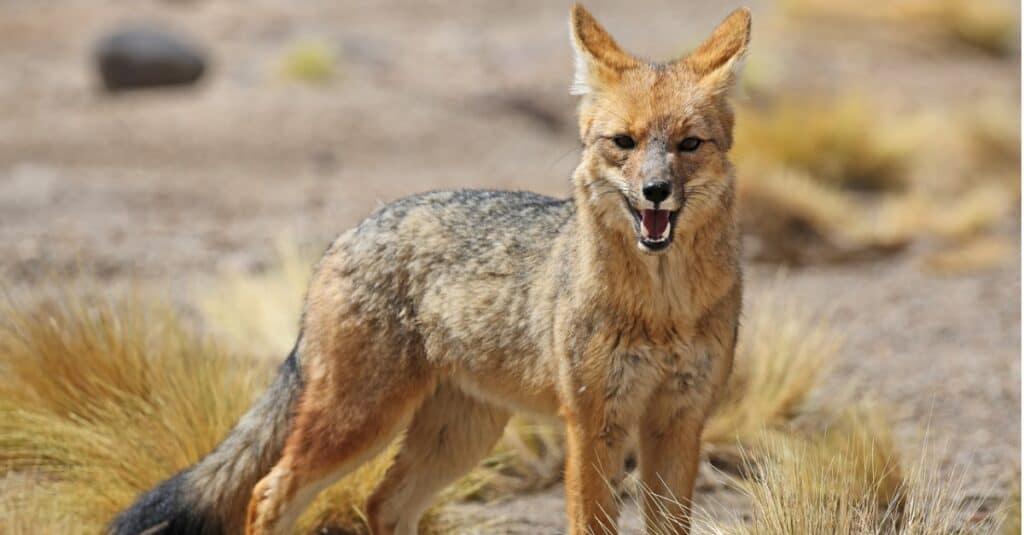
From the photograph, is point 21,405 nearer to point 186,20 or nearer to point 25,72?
point 25,72

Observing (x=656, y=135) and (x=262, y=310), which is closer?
(x=656, y=135)

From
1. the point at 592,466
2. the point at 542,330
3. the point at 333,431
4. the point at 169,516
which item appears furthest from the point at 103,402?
the point at 592,466

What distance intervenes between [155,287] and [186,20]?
1285cm

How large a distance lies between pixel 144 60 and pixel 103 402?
33.8ft

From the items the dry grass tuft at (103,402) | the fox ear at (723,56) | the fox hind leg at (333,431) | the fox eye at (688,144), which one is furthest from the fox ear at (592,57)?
the dry grass tuft at (103,402)

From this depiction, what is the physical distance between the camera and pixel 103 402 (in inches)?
231

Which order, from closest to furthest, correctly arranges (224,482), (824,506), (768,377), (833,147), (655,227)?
(655,227) < (824,506) < (224,482) < (768,377) < (833,147)

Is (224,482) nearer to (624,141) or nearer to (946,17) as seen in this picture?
(624,141)

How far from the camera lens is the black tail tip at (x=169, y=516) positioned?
4871mm

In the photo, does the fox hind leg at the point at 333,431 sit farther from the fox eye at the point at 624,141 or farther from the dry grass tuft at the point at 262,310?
the dry grass tuft at the point at 262,310

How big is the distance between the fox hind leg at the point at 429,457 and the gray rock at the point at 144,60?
1125 cm

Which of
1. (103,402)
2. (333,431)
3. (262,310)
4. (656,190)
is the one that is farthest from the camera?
(262,310)

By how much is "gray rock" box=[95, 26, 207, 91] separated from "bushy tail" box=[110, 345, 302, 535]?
36.9 ft

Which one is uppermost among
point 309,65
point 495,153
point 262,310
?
point 309,65
